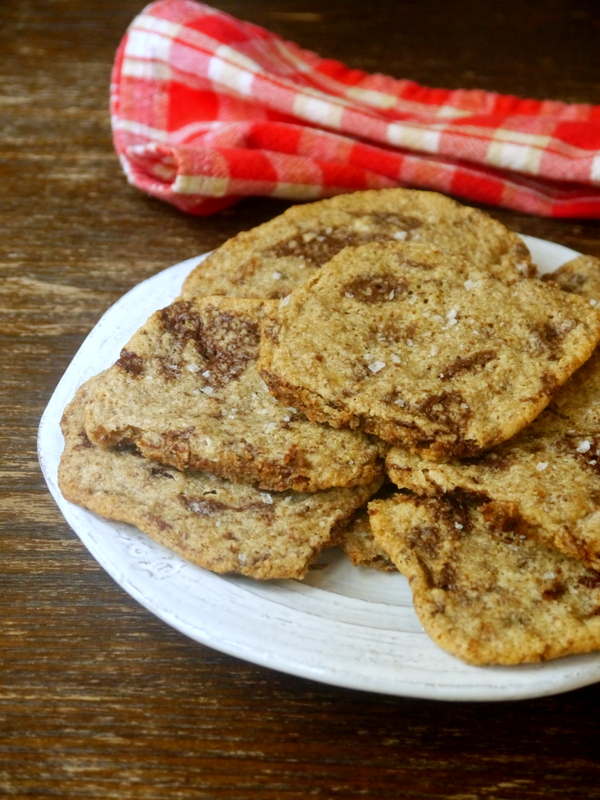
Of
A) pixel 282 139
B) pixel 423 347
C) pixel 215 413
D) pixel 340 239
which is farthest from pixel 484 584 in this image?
pixel 282 139

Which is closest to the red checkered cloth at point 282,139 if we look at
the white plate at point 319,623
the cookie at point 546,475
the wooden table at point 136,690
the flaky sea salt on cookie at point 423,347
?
the wooden table at point 136,690

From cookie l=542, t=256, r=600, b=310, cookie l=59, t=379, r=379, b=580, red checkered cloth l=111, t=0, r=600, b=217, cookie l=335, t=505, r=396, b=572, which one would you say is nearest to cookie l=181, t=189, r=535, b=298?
cookie l=542, t=256, r=600, b=310

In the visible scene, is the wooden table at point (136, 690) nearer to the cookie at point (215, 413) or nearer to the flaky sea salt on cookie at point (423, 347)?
the cookie at point (215, 413)

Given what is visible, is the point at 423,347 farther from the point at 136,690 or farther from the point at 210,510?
the point at 136,690

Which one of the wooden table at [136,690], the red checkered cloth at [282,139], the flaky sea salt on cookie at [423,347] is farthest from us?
the red checkered cloth at [282,139]

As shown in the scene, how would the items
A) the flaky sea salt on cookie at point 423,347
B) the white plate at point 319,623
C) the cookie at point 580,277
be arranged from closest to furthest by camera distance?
the white plate at point 319,623, the flaky sea salt on cookie at point 423,347, the cookie at point 580,277

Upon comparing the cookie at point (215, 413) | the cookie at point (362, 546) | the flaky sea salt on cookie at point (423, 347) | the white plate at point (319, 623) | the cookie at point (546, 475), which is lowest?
the white plate at point (319, 623)

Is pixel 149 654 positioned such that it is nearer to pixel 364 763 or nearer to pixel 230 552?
pixel 230 552
